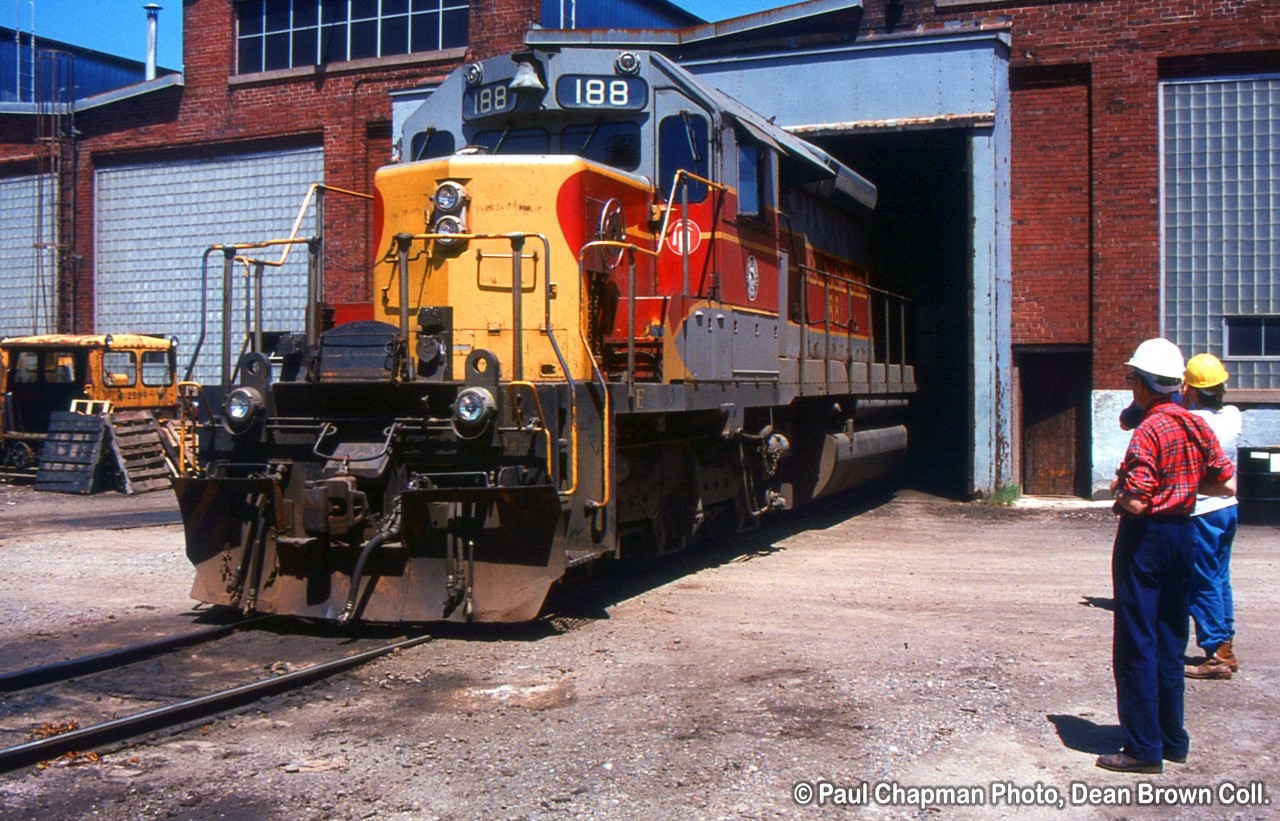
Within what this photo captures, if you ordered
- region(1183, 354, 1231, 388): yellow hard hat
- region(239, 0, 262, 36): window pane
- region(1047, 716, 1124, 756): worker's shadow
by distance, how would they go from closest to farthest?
region(1047, 716, 1124, 756): worker's shadow, region(1183, 354, 1231, 388): yellow hard hat, region(239, 0, 262, 36): window pane

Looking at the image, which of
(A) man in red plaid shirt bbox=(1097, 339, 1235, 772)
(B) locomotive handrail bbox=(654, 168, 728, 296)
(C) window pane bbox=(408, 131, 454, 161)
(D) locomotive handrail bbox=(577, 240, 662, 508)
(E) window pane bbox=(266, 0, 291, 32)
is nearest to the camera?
(A) man in red plaid shirt bbox=(1097, 339, 1235, 772)

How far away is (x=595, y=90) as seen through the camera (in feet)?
27.3

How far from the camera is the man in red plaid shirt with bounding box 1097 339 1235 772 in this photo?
4.48m

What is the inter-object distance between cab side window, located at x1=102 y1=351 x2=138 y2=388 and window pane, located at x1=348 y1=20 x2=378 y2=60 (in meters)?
6.18

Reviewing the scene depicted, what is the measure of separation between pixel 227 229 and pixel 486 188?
1414 cm

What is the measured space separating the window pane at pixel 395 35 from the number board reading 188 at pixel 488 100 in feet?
36.7

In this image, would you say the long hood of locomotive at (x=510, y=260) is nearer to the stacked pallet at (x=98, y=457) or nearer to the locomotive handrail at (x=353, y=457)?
the locomotive handrail at (x=353, y=457)

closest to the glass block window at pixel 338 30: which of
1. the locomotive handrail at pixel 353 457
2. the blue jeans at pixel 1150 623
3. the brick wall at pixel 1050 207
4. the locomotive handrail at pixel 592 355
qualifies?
the brick wall at pixel 1050 207

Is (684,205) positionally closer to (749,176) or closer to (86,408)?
(749,176)

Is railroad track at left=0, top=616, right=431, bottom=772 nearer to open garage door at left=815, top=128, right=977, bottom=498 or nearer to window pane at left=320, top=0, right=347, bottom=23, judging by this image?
open garage door at left=815, top=128, right=977, bottom=498

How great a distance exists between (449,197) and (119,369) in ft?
47.0

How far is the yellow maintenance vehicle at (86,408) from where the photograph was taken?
17.1m

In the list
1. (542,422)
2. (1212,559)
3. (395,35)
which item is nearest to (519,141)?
(542,422)

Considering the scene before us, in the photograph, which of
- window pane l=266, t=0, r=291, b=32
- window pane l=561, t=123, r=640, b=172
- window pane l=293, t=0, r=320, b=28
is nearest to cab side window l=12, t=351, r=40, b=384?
window pane l=266, t=0, r=291, b=32
